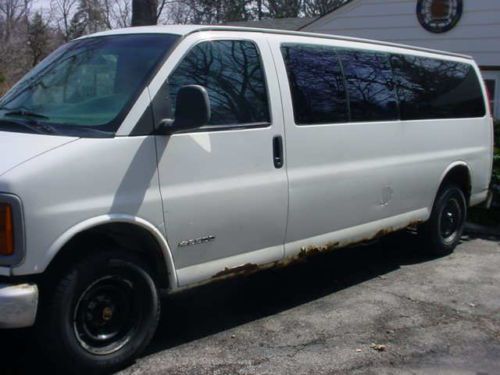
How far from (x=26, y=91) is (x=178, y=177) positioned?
1309 millimetres

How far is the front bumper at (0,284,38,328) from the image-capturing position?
3443 millimetres

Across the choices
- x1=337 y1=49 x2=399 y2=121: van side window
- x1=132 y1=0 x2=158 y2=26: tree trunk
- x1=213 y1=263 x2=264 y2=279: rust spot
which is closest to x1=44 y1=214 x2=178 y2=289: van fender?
x1=213 y1=263 x2=264 y2=279: rust spot

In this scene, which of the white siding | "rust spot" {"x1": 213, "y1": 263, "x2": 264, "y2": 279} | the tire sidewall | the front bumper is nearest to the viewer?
the front bumper

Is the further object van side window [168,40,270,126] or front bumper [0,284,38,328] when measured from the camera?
van side window [168,40,270,126]

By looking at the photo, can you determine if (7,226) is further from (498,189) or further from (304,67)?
(498,189)

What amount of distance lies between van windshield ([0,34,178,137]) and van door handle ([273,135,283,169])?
1012 millimetres

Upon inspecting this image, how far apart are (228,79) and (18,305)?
202 centimetres

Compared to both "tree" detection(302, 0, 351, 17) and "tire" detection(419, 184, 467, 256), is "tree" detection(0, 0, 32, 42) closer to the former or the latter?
"tree" detection(302, 0, 351, 17)

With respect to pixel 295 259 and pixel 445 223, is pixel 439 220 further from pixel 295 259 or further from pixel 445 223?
pixel 295 259

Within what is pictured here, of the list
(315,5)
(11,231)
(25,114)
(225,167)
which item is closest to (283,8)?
(315,5)

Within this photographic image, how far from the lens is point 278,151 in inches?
188

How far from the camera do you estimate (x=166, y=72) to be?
13.8 ft

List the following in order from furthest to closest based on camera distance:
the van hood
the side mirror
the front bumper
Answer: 1. the side mirror
2. the van hood
3. the front bumper

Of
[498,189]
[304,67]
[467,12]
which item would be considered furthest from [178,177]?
[467,12]
